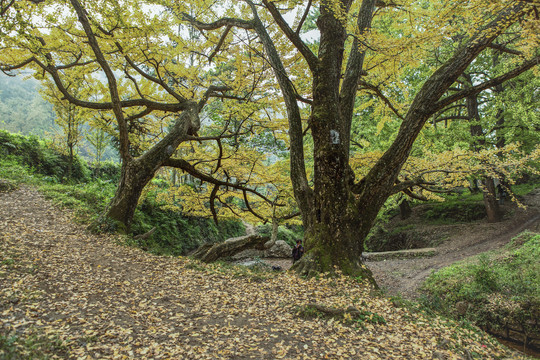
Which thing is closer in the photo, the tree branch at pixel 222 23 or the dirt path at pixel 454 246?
the tree branch at pixel 222 23

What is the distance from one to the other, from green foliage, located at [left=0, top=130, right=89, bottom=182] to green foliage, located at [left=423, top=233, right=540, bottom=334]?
41.6 ft

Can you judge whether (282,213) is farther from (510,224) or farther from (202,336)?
(510,224)

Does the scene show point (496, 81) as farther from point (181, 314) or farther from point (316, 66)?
point (181, 314)

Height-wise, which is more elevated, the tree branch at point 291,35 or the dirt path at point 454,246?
the tree branch at point 291,35

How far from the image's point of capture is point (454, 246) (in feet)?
37.1

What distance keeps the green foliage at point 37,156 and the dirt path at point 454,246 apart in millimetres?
12261

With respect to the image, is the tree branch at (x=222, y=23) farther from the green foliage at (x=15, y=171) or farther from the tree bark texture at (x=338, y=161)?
Result: the green foliage at (x=15, y=171)

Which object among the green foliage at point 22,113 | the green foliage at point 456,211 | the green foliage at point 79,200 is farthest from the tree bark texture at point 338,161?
the green foliage at point 22,113

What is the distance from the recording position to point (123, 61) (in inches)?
300

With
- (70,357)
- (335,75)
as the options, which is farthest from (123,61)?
(70,357)

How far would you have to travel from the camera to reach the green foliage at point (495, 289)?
5434 mm

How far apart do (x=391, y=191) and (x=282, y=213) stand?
4.13 meters

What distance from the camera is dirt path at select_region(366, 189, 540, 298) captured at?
28.7 feet

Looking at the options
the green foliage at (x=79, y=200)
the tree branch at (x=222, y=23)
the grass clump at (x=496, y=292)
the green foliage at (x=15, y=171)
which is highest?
the tree branch at (x=222, y=23)
